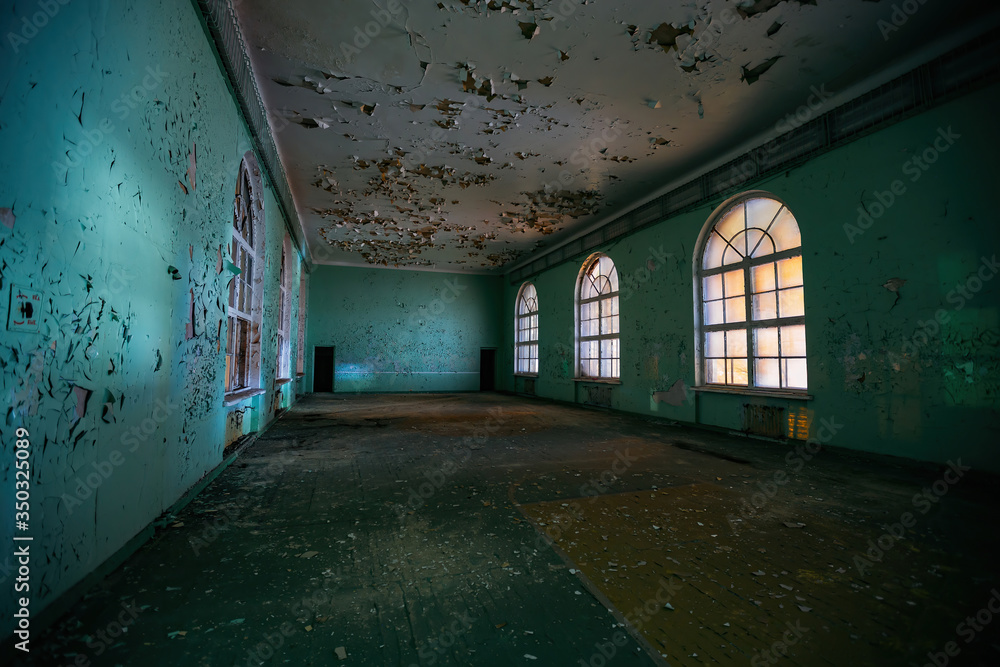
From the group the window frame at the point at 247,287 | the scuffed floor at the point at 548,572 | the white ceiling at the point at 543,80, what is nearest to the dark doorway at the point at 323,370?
the white ceiling at the point at 543,80

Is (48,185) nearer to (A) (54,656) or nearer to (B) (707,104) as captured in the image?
(A) (54,656)

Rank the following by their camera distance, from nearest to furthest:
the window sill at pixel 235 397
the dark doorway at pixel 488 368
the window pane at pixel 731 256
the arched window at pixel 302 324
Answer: the window sill at pixel 235 397, the window pane at pixel 731 256, the arched window at pixel 302 324, the dark doorway at pixel 488 368

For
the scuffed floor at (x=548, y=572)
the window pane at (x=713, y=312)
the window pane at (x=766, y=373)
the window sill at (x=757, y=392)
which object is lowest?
the scuffed floor at (x=548, y=572)

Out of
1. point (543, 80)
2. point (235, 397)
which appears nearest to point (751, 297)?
point (543, 80)

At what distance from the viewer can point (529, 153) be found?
5.59m

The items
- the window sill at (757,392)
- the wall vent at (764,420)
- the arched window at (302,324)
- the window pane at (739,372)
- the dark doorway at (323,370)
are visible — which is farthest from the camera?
the dark doorway at (323,370)

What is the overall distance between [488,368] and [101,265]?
12417mm

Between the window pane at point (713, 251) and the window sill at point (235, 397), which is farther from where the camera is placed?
the window pane at point (713, 251)

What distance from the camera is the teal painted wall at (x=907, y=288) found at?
3.38 m

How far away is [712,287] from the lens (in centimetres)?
596

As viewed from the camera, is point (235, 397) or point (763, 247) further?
point (763, 247)

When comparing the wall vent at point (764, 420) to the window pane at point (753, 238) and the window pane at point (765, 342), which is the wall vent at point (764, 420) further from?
the window pane at point (753, 238)

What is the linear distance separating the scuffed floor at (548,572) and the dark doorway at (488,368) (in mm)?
10119

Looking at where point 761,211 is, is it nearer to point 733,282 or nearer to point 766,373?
point 733,282
